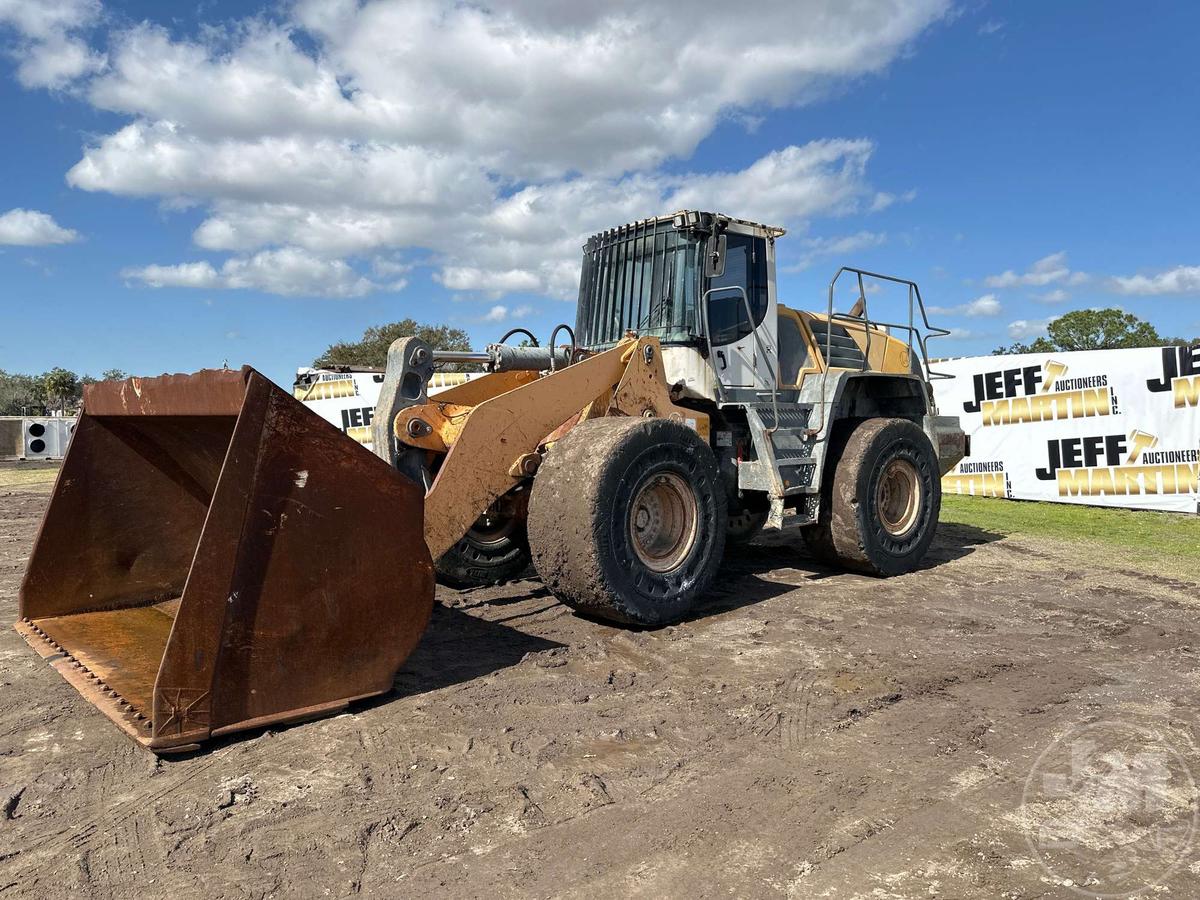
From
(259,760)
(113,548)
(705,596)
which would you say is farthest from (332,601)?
(705,596)

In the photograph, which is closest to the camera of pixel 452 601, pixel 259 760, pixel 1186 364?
pixel 259 760

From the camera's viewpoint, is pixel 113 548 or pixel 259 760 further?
pixel 113 548

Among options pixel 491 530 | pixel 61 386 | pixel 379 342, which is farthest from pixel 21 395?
pixel 491 530

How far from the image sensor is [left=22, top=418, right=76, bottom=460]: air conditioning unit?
24312 millimetres

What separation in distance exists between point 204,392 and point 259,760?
67.5 inches

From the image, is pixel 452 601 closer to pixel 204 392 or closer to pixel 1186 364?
pixel 204 392

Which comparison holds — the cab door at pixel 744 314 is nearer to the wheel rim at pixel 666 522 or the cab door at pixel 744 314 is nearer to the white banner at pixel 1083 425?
the wheel rim at pixel 666 522

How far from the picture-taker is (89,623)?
4.88m

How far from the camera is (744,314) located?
7059 mm

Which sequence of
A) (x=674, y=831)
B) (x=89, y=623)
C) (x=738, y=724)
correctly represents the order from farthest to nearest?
(x=89, y=623) < (x=738, y=724) < (x=674, y=831)

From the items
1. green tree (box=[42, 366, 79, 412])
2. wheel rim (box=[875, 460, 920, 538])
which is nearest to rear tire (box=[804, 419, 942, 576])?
wheel rim (box=[875, 460, 920, 538])

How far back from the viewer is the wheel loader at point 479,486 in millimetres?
3674

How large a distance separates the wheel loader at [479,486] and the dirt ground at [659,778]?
0.30 metres

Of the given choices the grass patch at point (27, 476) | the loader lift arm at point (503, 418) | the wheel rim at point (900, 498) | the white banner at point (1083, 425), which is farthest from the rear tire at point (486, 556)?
the grass patch at point (27, 476)
